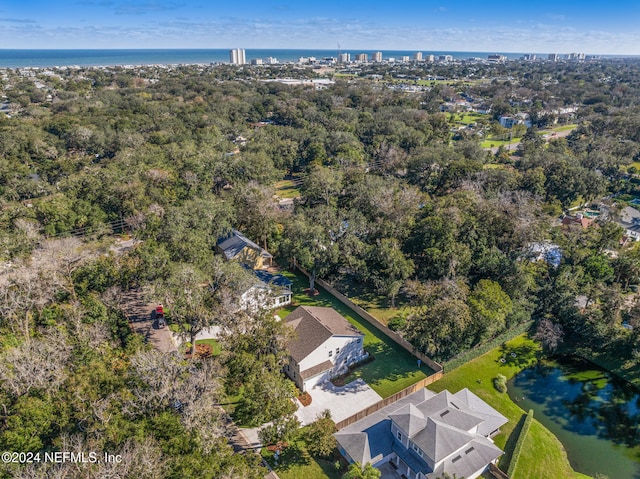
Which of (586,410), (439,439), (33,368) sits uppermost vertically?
(33,368)

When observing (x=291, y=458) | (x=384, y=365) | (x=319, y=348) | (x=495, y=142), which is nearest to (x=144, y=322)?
(x=319, y=348)

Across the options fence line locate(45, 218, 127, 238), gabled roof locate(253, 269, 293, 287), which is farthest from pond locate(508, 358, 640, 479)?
fence line locate(45, 218, 127, 238)

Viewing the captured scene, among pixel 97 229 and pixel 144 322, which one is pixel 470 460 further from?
pixel 97 229

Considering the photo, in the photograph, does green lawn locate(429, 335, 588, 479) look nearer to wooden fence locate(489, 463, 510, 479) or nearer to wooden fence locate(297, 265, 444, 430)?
wooden fence locate(297, 265, 444, 430)

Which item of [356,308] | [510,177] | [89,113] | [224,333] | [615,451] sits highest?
[89,113]

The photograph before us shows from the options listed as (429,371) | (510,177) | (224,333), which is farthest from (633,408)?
(510,177)

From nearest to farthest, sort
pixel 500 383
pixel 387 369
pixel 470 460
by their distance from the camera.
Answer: pixel 470 460
pixel 500 383
pixel 387 369

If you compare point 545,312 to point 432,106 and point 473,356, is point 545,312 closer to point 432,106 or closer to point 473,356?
point 473,356
